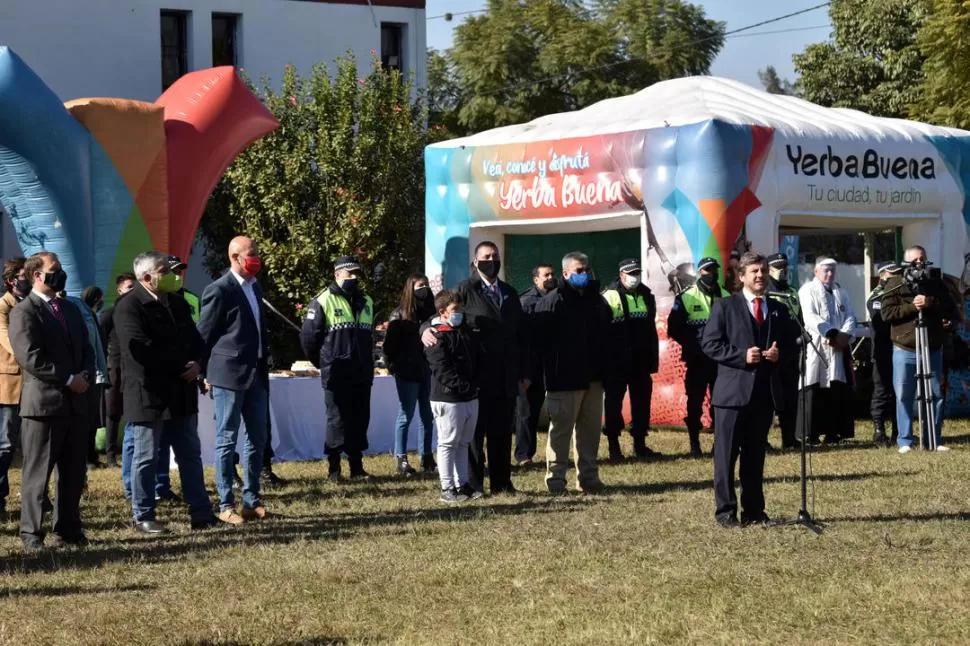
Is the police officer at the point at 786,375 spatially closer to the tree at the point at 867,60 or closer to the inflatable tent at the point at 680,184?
the inflatable tent at the point at 680,184

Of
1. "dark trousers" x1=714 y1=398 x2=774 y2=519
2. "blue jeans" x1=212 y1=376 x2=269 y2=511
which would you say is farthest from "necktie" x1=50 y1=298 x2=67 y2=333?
"dark trousers" x1=714 y1=398 x2=774 y2=519

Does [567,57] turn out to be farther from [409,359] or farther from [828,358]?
[409,359]

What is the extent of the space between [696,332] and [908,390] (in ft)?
6.64

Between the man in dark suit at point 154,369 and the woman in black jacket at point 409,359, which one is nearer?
the man in dark suit at point 154,369

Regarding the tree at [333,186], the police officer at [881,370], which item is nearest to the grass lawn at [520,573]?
the police officer at [881,370]

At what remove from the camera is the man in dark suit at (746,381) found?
385 inches

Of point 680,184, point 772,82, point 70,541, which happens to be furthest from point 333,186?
point 772,82

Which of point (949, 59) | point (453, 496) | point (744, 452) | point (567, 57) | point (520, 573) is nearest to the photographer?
point (520, 573)

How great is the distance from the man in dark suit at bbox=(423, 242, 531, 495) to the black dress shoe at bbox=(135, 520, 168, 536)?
7.79 ft

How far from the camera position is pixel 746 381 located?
977cm

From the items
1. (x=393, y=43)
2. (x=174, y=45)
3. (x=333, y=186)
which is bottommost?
(x=333, y=186)

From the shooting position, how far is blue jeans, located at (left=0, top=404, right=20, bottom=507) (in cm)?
1138

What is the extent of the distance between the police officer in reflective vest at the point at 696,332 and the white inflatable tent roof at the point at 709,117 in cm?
241

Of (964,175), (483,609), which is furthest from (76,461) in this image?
(964,175)
